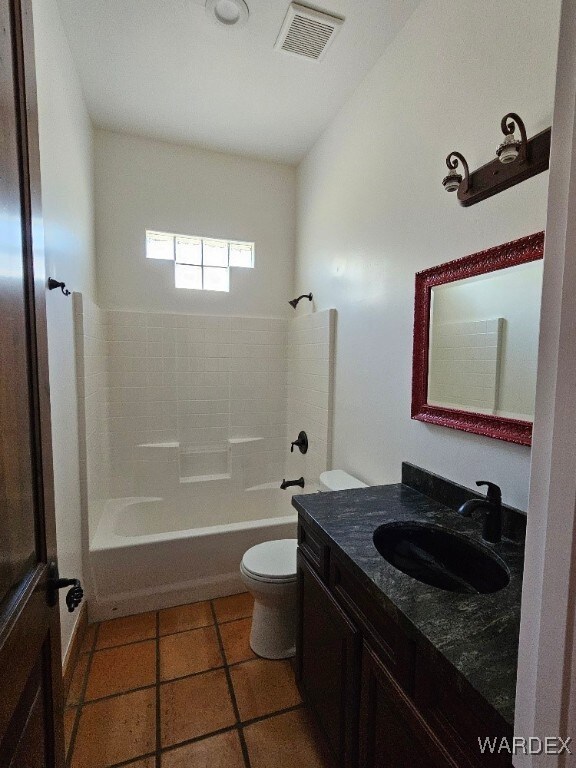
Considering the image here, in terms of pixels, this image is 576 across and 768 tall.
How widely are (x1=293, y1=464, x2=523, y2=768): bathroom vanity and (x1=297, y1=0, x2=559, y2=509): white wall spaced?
0.99 ft

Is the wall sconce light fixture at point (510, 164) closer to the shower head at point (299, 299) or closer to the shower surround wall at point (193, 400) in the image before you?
the shower head at point (299, 299)

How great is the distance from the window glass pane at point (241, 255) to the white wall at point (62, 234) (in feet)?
3.75

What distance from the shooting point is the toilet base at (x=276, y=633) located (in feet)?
5.74

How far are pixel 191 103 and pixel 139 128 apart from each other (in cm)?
51

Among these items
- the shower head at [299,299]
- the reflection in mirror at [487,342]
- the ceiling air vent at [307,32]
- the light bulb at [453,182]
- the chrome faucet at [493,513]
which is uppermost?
the ceiling air vent at [307,32]

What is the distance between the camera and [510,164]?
0.97 m

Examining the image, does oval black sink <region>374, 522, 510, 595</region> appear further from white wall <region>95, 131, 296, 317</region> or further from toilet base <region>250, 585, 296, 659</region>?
white wall <region>95, 131, 296, 317</region>

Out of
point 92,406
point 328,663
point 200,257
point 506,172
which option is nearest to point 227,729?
point 328,663

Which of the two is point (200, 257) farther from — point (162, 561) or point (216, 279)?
point (162, 561)

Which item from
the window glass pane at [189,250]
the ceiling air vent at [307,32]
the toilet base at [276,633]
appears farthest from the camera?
the window glass pane at [189,250]

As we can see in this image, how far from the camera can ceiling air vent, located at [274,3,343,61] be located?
5.21ft

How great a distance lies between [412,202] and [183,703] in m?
2.43

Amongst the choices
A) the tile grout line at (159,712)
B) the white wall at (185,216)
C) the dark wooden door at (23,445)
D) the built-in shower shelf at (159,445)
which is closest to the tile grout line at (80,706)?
the tile grout line at (159,712)

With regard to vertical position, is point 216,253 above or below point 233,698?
above
